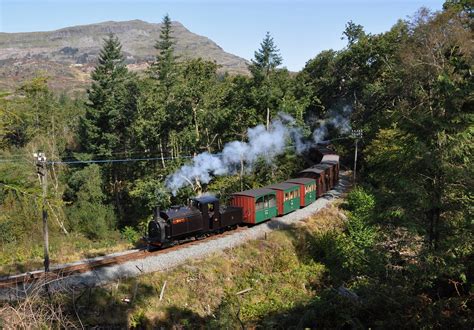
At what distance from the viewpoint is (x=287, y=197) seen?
28.3m

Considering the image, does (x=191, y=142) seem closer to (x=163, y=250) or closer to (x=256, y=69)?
(x=256, y=69)

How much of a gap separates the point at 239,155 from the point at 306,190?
8335mm

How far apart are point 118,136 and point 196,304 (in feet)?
114

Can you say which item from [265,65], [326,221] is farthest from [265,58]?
[326,221]

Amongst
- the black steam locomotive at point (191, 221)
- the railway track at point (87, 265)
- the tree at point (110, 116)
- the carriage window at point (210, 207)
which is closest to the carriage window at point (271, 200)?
the black steam locomotive at point (191, 221)

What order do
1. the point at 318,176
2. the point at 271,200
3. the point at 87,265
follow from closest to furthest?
1. the point at 87,265
2. the point at 271,200
3. the point at 318,176

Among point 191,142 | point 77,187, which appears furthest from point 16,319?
point 77,187

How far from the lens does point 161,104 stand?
126ft

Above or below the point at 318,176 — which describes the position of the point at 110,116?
above

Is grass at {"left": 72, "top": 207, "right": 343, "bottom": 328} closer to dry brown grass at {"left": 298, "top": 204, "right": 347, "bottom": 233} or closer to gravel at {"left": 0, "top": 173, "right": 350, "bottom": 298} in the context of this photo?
gravel at {"left": 0, "top": 173, "right": 350, "bottom": 298}

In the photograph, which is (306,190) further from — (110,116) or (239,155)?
(110,116)

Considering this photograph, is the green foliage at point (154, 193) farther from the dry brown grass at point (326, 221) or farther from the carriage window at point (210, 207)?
the dry brown grass at point (326, 221)

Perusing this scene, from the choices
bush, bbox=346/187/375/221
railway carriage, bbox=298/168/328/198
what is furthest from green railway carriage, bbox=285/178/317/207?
bush, bbox=346/187/375/221

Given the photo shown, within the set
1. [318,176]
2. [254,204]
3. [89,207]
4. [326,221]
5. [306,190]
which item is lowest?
[89,207]
